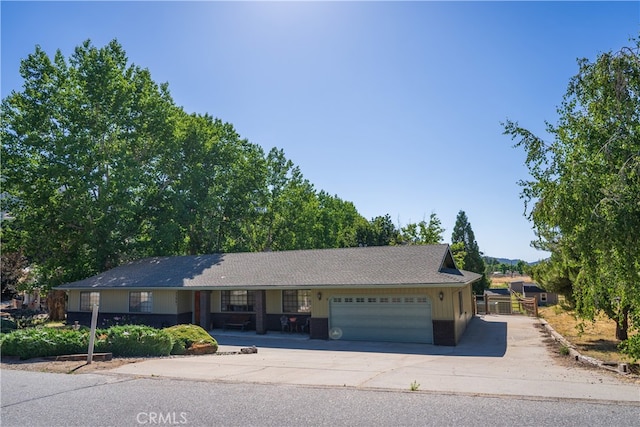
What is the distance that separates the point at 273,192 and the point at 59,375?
123 feet

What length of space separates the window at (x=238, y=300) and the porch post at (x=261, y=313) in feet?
3.21

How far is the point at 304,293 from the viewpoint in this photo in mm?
21516

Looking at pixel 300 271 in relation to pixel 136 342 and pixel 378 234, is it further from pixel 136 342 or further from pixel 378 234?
pixel 378 234

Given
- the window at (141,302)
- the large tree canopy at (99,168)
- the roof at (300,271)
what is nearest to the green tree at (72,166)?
the large tree canopy at (99,168)

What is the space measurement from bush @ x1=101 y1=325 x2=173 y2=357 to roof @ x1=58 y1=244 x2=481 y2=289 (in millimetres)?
6185

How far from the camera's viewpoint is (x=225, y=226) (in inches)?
1628

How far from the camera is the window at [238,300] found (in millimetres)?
22734

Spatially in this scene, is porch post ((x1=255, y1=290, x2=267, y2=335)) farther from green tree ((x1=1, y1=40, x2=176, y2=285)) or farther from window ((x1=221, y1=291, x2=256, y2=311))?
green tree ((x1=1, y1=40, x2=176, y2=285))

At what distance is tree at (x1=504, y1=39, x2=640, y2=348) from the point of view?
9.85m

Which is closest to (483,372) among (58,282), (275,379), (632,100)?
(275,379)

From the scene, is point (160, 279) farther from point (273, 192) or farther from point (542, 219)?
point (273, 192)

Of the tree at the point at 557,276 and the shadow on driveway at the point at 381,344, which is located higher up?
the tree at the point at 557,276

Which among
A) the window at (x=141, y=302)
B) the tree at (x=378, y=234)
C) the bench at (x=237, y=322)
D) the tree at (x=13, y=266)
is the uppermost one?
the tree at (x=378, y=234)

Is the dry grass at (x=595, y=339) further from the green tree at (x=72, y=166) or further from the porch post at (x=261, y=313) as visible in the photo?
the green tree at (x=72, y=166)
